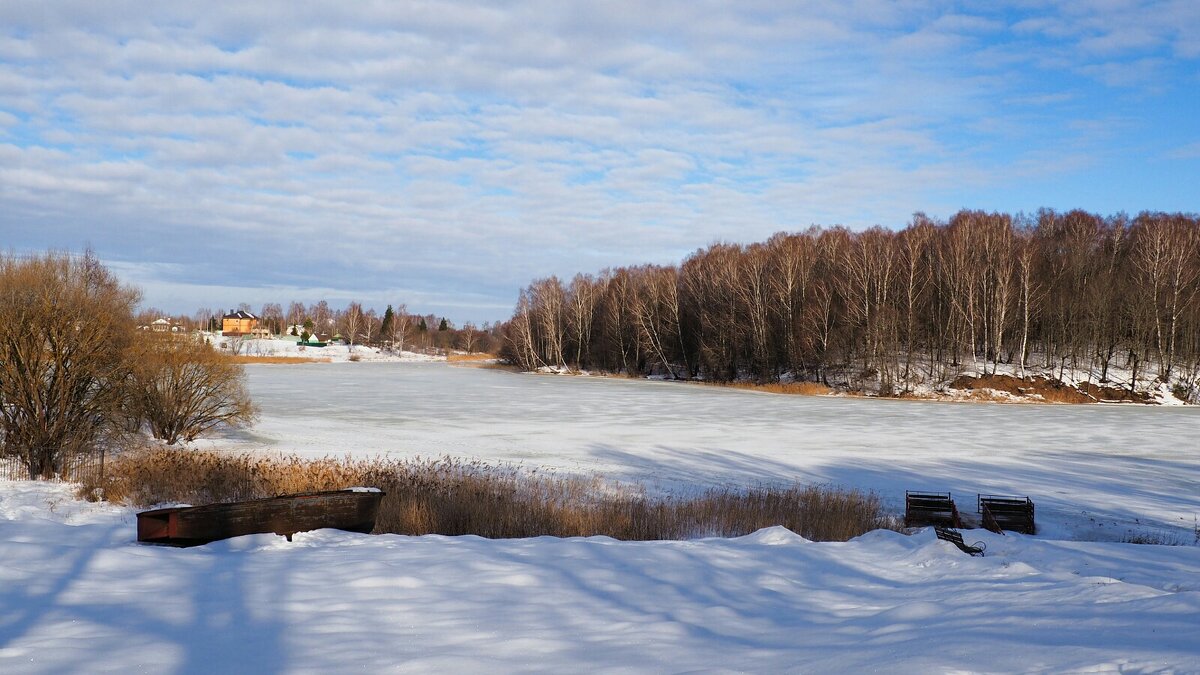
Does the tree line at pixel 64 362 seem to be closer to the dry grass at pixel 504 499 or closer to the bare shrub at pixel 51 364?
the bare shrub at pixel 51 364

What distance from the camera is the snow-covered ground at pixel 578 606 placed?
5.09 meters

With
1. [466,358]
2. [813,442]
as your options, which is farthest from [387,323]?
Answer: [813,442]

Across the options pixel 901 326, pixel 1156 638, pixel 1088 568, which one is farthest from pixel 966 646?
pixel 901 326

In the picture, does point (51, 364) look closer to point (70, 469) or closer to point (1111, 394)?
point (70, 469)

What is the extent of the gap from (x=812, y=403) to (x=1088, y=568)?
104 feet

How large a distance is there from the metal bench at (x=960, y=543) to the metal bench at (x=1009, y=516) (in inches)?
84.5

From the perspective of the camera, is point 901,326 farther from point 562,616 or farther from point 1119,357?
point 562,616

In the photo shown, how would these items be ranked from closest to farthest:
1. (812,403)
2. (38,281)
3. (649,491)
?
1. (649,491)
2. (38,281)
3. (812,403)

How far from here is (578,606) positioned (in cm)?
679

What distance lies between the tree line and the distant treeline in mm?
41615

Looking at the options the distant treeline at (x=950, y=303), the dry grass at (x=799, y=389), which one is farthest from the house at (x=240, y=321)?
the dry grass at (x=799, y=389)

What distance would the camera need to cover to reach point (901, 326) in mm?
52062

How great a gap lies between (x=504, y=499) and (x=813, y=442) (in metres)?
12.8

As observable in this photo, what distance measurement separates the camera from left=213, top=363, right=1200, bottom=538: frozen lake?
16.3m
